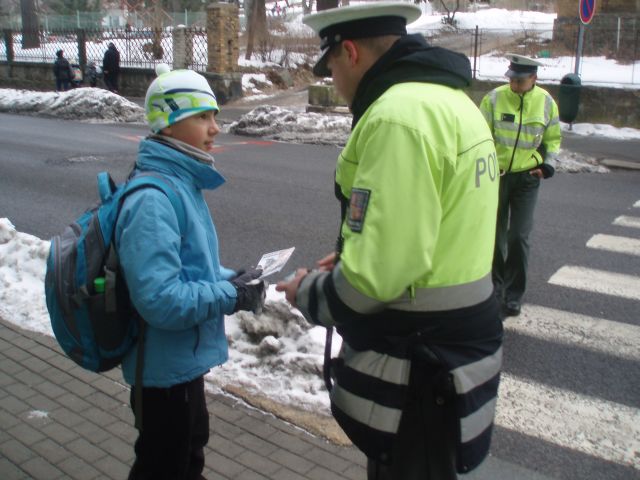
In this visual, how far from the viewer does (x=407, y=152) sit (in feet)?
6.09

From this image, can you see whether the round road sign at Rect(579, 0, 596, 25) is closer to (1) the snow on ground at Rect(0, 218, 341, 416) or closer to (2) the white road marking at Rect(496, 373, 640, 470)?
(1) the snow on ground at Rect(0, 218, 341, 416)

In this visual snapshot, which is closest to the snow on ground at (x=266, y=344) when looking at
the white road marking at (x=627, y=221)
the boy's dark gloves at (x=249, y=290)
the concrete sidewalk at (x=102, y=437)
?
the concrete sidewalk at (x=102, y=437)

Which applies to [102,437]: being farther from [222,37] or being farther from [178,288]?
[222,37]

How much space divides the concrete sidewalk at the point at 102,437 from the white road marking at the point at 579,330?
2.40 meters

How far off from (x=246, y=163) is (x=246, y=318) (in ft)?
26.2

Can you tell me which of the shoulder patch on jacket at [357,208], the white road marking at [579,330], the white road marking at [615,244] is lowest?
the white road marking at [579,330]

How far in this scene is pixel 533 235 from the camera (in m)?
8.17

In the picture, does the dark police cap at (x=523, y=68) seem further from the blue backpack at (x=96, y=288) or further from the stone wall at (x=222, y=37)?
the stone wall at (x=222, y=37)

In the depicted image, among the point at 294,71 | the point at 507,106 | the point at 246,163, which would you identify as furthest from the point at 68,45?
the point at 507,106

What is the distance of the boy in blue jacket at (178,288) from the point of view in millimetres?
2488

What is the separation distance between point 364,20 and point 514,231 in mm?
3994

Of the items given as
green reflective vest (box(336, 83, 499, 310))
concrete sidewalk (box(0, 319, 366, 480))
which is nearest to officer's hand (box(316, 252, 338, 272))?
green reflective vest (box(336, 83, 499, 310))

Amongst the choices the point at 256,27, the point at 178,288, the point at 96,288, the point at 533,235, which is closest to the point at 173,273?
the point at 178,288

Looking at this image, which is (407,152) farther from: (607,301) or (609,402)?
(607,301)
